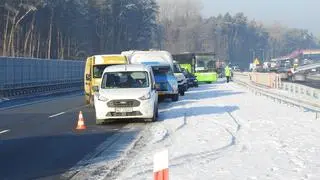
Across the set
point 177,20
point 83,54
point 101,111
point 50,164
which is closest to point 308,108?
point 101,111

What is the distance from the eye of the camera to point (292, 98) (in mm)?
30281

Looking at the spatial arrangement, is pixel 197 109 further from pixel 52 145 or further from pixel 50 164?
pixel 50 164

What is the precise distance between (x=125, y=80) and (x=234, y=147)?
8554mm

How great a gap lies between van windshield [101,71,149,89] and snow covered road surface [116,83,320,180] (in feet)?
4.88

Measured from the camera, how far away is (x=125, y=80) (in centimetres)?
2098

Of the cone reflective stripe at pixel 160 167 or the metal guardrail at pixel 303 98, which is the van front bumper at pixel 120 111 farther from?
the cone reflective stripe at pixel 160 167

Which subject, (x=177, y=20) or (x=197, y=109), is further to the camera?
(x=177, y=20)

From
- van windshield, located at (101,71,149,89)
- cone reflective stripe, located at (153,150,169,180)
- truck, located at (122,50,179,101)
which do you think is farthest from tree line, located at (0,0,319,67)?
cone reflective stripe, located at (153,150,169,180)

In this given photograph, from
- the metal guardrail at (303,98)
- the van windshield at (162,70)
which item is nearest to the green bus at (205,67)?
the metal guardrail at (303,98)

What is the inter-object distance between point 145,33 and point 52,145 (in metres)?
111

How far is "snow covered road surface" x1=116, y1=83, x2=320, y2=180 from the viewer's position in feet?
32.5

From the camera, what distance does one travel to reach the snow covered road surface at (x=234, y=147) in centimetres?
991

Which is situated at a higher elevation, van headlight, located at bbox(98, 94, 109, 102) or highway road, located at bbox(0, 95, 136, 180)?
van headlight, located at bbox(98, 94, 109, 102)

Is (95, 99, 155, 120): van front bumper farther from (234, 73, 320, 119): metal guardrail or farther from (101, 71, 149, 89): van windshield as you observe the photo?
(234, 73, 320, 119): metal guardrail
